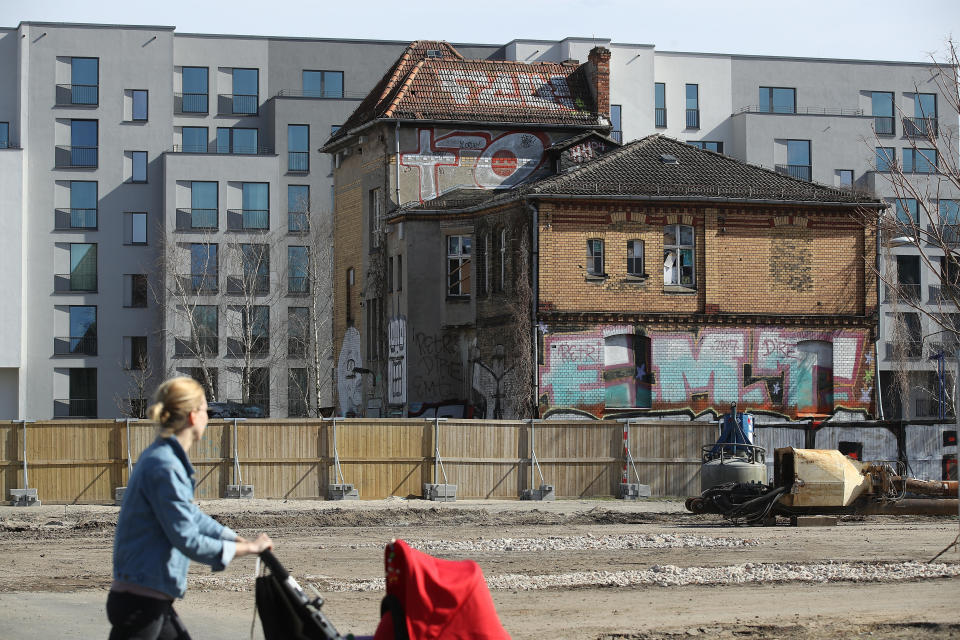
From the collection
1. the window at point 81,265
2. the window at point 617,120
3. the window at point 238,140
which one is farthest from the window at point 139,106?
the window at point 617,120

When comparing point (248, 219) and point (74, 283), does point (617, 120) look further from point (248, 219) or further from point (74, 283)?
point (74, 283)

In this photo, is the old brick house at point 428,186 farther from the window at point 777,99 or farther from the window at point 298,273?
the window at point 777,99

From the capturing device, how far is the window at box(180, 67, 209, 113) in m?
68.4

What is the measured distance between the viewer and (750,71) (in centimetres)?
7300

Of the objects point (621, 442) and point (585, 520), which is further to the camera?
point (621, 442)

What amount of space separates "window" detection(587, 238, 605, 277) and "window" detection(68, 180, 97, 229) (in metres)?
34.5

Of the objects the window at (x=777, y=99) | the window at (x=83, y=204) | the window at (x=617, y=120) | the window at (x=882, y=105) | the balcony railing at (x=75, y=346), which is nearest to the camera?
the balcony railing at (x=75, y=346)

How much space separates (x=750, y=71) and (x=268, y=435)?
50072mm

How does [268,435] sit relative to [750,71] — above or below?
below

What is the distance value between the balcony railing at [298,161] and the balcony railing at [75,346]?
532 inches

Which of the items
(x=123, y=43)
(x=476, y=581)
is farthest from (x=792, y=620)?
(x=123, y=43)

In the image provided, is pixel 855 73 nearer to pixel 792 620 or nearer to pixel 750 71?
pixel 750 71

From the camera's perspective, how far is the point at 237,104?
69.2 meters

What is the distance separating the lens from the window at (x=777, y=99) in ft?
241
